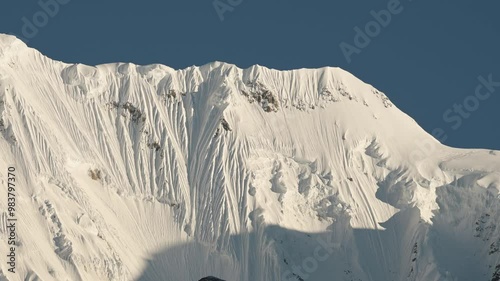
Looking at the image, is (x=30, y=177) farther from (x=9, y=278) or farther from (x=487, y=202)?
(x=487, y=202)

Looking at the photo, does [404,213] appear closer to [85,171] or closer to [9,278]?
[85,171]

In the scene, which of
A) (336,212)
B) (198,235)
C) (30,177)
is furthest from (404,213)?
(30,177)

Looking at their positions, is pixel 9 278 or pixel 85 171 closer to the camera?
pixel 9 278

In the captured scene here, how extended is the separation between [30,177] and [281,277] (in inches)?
1013

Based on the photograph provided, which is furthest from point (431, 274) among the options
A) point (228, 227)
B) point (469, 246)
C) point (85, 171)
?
point (85, 171)

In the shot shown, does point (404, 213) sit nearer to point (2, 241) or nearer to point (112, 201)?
point (112, 201)

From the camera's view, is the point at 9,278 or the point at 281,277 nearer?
the point at 9,278

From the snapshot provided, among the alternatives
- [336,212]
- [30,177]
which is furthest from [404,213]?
[30,177]

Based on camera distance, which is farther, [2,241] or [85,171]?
[85,171]

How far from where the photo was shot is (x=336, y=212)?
196625mm

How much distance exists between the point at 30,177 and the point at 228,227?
2003 centimetres

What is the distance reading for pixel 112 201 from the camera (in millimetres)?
193625

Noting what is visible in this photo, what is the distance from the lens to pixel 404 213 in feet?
647

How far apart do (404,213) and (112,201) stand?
95.8 feet
